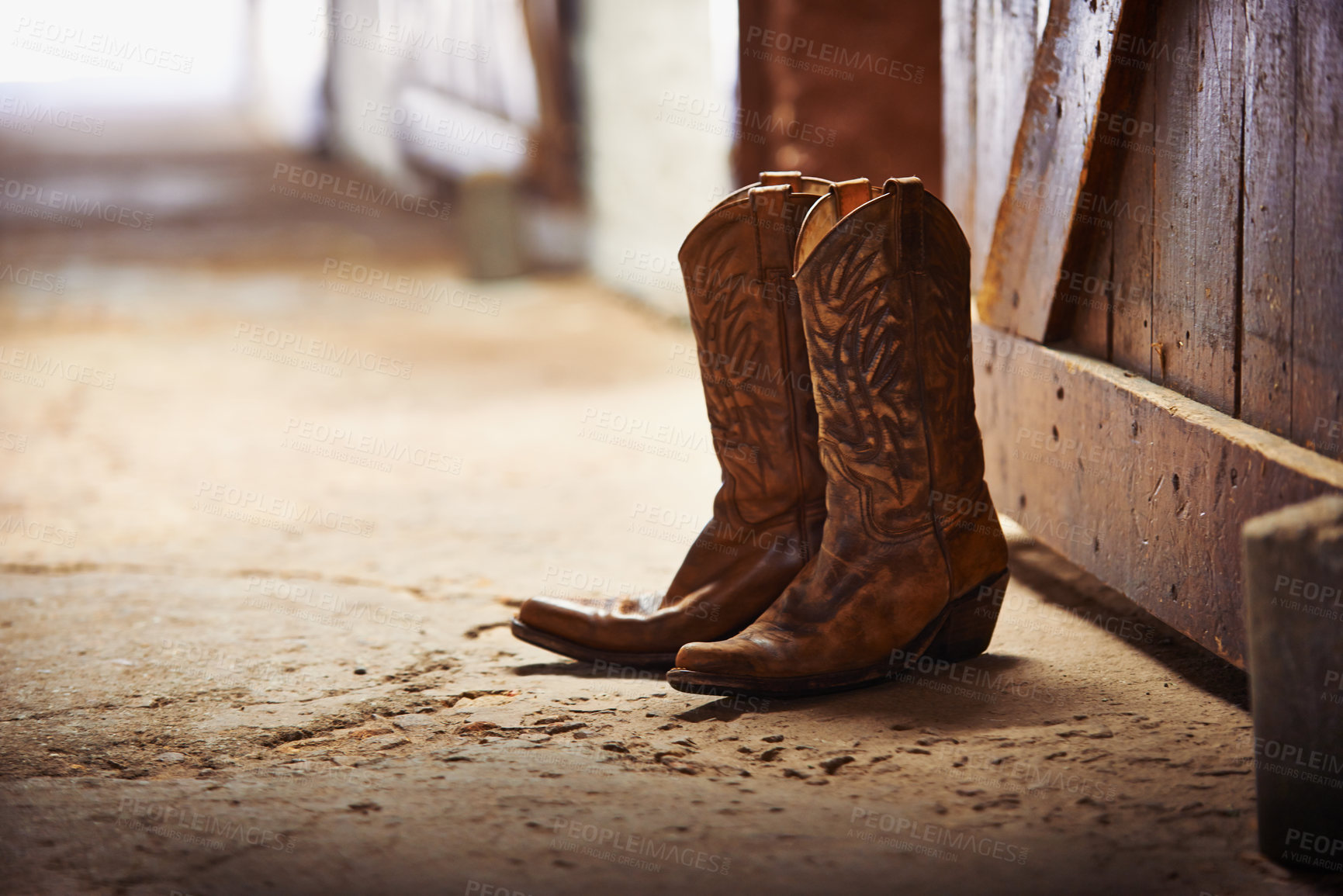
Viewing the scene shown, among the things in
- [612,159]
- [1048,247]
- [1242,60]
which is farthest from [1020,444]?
[612,159]

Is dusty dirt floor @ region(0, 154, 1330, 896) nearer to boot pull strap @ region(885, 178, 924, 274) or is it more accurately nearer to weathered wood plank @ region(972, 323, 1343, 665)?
weathered wood plank @ region(972, 323, 1343, 665)

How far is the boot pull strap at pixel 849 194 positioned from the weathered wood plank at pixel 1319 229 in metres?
0.55

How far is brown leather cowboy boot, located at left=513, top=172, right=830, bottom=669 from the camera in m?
1.87

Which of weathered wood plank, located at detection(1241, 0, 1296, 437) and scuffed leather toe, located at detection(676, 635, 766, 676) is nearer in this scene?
weathered wood plank, located at detection(1241, 0, 1296, 437)

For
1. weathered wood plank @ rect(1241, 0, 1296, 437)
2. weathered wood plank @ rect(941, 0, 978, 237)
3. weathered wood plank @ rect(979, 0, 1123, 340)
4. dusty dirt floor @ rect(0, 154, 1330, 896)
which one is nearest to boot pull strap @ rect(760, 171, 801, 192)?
weathered wood plank @ rect(979, 0, 1123, 340)

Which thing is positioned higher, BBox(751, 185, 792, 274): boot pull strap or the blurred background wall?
the blurred background wall

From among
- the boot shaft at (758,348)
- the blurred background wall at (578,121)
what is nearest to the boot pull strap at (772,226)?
the boot shaft at (758,348)

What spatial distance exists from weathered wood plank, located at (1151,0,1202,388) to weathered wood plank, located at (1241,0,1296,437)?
151 millimetres

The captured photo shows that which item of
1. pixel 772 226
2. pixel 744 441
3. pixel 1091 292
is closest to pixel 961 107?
pixel 1091 292

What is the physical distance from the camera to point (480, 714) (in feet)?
5.90

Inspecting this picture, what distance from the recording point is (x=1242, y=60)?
1.62 m

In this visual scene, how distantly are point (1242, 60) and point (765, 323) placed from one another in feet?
2.34

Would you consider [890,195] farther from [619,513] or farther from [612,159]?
[612,159]

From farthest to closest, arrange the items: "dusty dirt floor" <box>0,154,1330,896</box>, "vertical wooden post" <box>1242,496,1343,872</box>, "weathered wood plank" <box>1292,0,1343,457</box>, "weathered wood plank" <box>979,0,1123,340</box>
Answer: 1. "weathered wood plank" <box>979,0,1123,340</box>
2. "weathered wood plank" <box>1292,0,1343,457</box>
3. "dusty dirt floor" <box>0,154,1330,896</box>
4. "vertical wooden post" <box>1242,496,1343,872</box>
